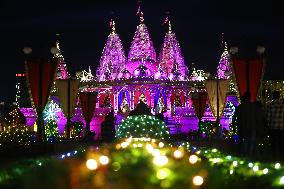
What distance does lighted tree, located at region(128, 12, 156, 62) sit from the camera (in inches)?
1748

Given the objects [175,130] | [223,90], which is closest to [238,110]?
[223,90]

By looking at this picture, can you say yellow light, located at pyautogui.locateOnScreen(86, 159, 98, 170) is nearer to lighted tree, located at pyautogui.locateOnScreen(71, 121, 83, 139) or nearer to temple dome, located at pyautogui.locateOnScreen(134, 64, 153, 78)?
lighted tree, located at pyautogui.locateOnScreen(71, 121, 83, 139)

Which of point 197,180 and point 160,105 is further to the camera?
point 160,105

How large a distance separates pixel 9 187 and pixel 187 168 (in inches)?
88.2

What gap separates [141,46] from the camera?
44.7 metres

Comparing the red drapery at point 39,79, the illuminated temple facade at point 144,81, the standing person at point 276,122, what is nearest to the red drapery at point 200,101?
the illuminated temple facade at point 144,81

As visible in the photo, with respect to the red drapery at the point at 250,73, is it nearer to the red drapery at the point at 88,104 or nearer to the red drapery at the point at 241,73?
the red drapery at the point at 241,73

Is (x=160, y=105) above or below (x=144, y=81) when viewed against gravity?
below

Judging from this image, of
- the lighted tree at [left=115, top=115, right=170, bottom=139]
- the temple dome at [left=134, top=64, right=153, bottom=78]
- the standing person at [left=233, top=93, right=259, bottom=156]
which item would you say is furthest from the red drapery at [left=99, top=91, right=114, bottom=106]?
the standing person at [left=233, top=93, right=259, bottom=156]

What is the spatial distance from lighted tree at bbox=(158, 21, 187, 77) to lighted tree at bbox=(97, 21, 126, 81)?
368 centimetres

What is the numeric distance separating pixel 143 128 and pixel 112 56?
33308 mm

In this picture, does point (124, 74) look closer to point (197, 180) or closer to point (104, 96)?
point (104, 96)

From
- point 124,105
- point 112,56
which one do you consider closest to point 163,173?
point 124,105

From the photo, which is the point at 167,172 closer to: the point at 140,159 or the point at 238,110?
the point at 140,159
